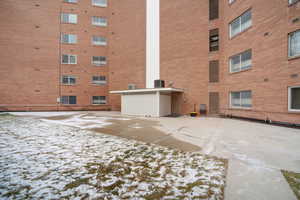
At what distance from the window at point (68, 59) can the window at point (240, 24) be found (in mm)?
20939

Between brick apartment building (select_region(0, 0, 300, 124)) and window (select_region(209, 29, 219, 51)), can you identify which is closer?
brick apartment building (select_region(0, 0, 300, 124))

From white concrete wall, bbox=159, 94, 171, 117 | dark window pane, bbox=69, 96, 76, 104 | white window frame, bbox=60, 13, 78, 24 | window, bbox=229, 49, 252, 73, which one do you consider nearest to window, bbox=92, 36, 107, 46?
white window frame, bbox=60, 13, 78, 24

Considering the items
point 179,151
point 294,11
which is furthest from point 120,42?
point 179,151

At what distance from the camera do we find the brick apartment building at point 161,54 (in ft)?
29.7

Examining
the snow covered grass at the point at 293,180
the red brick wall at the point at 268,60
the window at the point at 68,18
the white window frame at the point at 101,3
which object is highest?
the white window frame at the point at 101,3

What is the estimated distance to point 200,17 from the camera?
51.9 feet

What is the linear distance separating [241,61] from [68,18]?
2402 centimetres

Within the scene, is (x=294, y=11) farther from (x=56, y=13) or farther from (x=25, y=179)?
(x=56, y=13)

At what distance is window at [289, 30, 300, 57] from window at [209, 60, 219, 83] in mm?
6728

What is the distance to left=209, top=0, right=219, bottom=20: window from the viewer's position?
1502 centimetres

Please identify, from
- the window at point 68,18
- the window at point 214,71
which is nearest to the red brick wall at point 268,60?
the window at point 214,71

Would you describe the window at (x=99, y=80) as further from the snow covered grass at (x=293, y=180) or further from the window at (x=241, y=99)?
the snow covered grass at (x=293, y=180)

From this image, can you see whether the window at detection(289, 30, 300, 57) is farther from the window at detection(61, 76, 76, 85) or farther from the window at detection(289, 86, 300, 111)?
the window at detection(61, 76, 76, 85)

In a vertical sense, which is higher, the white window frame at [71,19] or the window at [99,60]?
the white window frame at [71,19]
